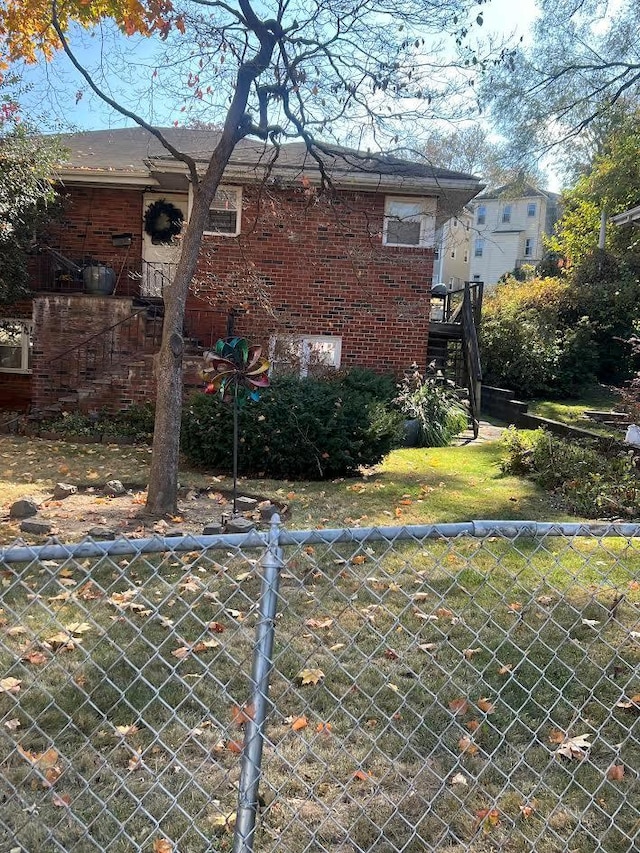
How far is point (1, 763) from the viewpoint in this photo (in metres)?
2.69

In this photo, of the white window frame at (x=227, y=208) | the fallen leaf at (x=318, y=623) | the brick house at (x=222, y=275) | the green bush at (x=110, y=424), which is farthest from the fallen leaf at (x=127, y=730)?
the white window frame at (x=227, y=208)

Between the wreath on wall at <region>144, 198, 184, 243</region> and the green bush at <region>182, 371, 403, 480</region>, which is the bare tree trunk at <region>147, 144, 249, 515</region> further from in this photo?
the wreath on wall at <region>144, 198, 184, 243</region>

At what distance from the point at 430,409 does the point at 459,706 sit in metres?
9.38

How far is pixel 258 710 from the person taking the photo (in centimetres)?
189

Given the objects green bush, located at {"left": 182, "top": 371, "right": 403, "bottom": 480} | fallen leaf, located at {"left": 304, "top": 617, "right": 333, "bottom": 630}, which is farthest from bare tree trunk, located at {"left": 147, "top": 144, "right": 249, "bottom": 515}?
fallen leaf, located at {"left": 304, "top": 617, "right": 333, "bottom": 630}

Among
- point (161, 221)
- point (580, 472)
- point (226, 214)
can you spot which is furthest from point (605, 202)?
point (580, 472)

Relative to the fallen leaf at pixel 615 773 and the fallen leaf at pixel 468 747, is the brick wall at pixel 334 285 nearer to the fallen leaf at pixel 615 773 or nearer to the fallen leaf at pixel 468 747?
the fallen leaf at pixel 468 747

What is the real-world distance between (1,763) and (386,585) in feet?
8.84

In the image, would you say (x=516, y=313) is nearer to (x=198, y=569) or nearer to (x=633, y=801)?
(x=198, y=569)

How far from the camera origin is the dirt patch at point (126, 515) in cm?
590

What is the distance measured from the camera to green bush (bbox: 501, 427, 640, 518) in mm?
6766

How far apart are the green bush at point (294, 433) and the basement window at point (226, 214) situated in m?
5.51

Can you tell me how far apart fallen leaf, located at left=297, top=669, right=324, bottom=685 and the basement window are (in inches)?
429

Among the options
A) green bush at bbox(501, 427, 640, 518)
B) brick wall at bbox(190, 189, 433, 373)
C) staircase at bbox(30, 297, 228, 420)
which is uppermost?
brick wall at bbox(190, 189, 433, 373)
